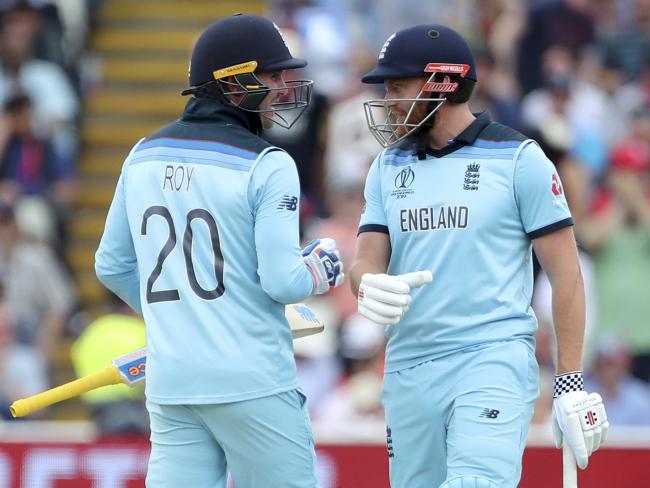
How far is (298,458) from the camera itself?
4988mm

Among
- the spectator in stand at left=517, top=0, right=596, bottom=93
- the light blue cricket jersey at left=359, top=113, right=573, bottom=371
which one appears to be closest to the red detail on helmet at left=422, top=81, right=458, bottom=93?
the light blue cricket jersey at left=359, top=113, right=573, bottom=371

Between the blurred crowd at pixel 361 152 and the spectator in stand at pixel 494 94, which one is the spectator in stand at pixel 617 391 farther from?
Answer: the spectator in stand at pixel 494 94

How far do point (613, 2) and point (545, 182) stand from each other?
669 cm

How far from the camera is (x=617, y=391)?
29.1ft

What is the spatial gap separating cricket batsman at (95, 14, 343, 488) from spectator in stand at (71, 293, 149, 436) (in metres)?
3.09

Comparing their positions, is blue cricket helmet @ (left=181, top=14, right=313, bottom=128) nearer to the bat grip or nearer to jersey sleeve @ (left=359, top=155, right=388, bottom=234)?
jersey sleeve @ (left=359, top=155, right=388, bottom=234)

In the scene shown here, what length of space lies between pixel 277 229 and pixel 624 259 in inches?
203

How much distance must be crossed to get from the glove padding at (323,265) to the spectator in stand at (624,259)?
14.8 ft

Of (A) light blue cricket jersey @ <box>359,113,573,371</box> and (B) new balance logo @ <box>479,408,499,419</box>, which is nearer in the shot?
(B) new balance logo @ <box>479,408,499,419</box>

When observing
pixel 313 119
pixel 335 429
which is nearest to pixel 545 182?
pixel 335 429

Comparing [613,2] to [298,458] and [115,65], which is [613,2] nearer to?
[115,65]

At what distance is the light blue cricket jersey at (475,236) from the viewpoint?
5.11 metres

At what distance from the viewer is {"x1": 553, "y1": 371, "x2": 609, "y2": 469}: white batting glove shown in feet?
16.6

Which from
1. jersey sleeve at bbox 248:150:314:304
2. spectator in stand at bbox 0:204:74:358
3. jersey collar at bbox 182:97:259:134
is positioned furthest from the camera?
spectator in stand at bbox 0:204:74:358
